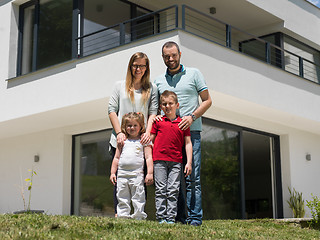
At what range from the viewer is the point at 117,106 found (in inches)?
238

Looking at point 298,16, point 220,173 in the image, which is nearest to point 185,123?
point 220,173

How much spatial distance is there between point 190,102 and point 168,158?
746 mm

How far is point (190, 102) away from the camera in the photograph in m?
5.95

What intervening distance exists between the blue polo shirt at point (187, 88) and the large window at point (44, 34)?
18.2 ft

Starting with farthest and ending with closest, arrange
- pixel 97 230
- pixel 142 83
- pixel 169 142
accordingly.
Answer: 1. pixel 142 83
2. pixel 169 142
3. pixel 97 230

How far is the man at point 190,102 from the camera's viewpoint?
5.71 m

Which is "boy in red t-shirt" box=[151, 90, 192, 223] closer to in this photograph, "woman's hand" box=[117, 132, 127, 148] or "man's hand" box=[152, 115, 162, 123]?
"man's hand" box=[152, 115, 162, 123]

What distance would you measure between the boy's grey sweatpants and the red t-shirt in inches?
3.1

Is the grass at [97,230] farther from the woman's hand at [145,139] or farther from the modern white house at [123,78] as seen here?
the modern white house at [123,78]

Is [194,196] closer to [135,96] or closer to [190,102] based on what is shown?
[190,102]

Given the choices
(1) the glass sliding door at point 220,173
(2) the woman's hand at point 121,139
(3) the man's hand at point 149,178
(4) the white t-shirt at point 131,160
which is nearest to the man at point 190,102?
(3) the man's hand at point 149,178

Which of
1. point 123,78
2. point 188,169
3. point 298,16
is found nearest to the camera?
point 188,169

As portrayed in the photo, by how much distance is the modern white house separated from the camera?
1017cm

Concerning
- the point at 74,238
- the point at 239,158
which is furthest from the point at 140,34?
the point at 74,238
